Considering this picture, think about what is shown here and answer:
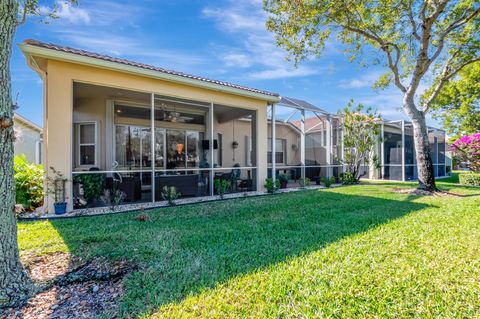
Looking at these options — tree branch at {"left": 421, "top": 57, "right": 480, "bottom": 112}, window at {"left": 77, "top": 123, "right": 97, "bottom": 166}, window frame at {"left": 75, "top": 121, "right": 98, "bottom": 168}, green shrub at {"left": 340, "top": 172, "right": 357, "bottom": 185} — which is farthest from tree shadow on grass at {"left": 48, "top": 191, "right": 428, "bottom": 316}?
green shrub at {"left": 340, "top": 172, "right": 357, "bottom": 185}

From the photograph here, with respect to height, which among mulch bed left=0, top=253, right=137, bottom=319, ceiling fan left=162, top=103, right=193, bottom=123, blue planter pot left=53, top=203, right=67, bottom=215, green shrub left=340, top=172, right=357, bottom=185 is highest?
ceiling fan left=162, top=103, right=193, bottom=123

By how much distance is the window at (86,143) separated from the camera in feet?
31.2

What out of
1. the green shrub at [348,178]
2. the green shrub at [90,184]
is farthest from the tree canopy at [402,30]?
the green shrub at [90,184]

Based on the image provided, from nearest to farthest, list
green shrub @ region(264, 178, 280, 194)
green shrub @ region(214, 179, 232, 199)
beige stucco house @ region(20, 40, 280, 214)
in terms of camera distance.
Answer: beige stucco house @ region(20, 40, 280, 214) < green shrub @ region(214, 179, 232, 199) < green shrub @ region(264, 178, 280, 194)

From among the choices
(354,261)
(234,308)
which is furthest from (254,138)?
(234,308)

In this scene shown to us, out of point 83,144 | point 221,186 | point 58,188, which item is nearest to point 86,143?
point 83,144

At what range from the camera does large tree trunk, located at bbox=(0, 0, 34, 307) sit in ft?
8.27

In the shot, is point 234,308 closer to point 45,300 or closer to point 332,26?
point 45,300

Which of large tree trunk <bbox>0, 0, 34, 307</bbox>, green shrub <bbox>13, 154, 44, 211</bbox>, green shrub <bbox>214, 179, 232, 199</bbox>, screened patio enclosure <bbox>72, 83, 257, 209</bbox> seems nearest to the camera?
large tree trunk <bbox>0, 0, 34, 307</bbox>

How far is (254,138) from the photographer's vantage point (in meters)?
9.98

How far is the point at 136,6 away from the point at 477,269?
33.8 feet

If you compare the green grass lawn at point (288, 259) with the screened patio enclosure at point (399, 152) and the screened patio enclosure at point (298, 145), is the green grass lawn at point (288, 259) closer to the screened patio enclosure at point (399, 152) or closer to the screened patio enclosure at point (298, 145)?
the screened patio enclosure at point (298, 145)

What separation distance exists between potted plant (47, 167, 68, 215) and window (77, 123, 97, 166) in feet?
11.5

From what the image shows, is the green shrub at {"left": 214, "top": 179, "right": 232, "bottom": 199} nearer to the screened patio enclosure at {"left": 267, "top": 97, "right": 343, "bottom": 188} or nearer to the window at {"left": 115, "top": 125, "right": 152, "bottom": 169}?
the window at {"left": 115, "top": 125, "right": 152, "bottom": 169}
